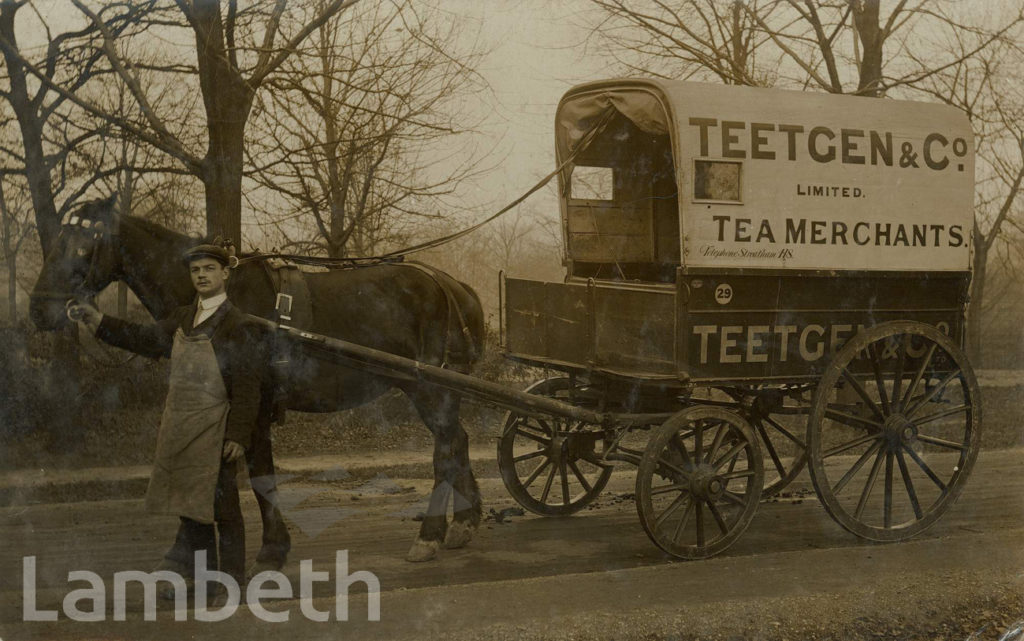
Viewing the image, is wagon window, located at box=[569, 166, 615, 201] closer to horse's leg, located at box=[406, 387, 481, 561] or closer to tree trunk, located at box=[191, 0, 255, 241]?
horse's leg, located at box=[406, 387, 481, 561]

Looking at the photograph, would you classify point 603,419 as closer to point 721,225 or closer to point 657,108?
point 721,225

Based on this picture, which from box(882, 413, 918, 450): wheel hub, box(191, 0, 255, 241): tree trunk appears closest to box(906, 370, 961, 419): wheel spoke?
box(882, 413, 918, 450): wheel hub

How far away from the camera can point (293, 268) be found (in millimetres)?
5477

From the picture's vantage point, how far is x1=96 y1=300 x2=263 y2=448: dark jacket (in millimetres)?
4494

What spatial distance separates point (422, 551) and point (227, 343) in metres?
1.68

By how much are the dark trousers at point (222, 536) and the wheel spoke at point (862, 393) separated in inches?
136

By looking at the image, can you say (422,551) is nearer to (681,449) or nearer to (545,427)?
(545,427)

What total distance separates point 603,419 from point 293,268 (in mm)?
1921

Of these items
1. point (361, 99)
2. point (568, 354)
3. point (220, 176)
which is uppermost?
point (361, 99)

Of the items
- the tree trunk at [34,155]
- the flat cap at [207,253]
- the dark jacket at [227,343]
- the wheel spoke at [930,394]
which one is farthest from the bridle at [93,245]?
the wheel spoke at [930,394]

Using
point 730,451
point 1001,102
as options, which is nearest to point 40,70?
point 730,451

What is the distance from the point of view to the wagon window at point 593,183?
6.55 metres

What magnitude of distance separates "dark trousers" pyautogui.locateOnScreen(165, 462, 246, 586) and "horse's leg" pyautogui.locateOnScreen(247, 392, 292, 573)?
31cm

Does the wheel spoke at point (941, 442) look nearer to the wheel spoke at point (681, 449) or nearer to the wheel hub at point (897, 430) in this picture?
the wheel hub at point (897, 430)
